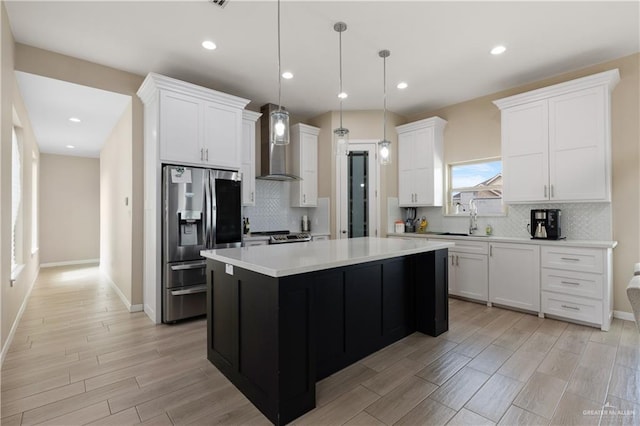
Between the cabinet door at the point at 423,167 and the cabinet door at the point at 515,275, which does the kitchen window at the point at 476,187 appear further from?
the cabinet door at the point at 515,275

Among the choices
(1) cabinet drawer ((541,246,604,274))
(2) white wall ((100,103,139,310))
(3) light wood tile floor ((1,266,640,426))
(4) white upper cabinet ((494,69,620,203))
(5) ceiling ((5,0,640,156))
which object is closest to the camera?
(3) light wood tile floor ((1,266,640,426))

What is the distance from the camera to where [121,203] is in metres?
4.58

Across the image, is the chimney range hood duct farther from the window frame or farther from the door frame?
the window frame

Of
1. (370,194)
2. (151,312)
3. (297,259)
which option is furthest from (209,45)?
(370,194)

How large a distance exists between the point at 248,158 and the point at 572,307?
4489 millimetres

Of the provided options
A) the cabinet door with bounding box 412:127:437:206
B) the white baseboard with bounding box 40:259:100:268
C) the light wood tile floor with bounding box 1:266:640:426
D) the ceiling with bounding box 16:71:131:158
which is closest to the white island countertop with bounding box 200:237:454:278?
the light wood tile floor with bounding box 1:266:640:426

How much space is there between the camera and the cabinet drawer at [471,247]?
13.4 feet

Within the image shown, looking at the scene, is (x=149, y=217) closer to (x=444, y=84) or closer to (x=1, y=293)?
(x=1, y=293)

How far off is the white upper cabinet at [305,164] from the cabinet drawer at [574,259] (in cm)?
340

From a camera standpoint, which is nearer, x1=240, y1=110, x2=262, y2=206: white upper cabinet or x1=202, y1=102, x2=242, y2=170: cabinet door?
x1=202, y1=102, x2=242, y2=170: cabinet door

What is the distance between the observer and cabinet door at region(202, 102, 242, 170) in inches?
149

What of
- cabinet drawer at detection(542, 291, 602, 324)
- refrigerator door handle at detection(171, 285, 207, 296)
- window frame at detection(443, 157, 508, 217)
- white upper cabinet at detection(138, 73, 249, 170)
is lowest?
cabinet drawer at detection(542, 291, 602, 324)

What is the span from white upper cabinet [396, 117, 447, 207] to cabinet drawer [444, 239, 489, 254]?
887 millimetres

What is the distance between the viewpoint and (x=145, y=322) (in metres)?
3.51
